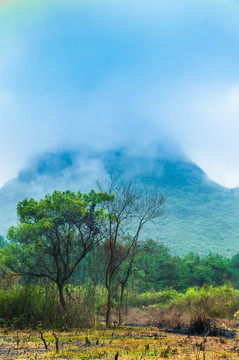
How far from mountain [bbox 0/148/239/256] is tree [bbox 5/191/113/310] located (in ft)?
159

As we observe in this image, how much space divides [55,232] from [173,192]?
442ft

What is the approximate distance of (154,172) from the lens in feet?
590

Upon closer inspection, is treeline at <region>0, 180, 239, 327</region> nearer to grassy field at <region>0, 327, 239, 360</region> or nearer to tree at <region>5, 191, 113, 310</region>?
tree at <region>5, 191, 113, 310</region>

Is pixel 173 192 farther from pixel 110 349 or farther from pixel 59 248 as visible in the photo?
pixel 110 349

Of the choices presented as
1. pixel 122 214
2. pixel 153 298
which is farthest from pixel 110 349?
pixel 153 298

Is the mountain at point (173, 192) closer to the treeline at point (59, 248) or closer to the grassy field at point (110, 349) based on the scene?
the treeline at point (59, 248)

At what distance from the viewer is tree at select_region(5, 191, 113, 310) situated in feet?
51.0

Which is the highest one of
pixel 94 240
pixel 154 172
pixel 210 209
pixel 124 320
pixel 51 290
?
pixel 154 172

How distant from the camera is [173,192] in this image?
147875 millimetres

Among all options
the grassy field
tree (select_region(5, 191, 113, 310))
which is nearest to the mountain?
tree (select_region(5, 191, 113, 310))

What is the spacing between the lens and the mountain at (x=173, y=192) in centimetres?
9562

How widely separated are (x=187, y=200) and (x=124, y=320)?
396 ft

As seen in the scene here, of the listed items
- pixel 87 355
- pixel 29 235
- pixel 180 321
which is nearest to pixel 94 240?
pixel 29 235

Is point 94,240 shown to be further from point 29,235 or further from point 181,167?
point 181,167
